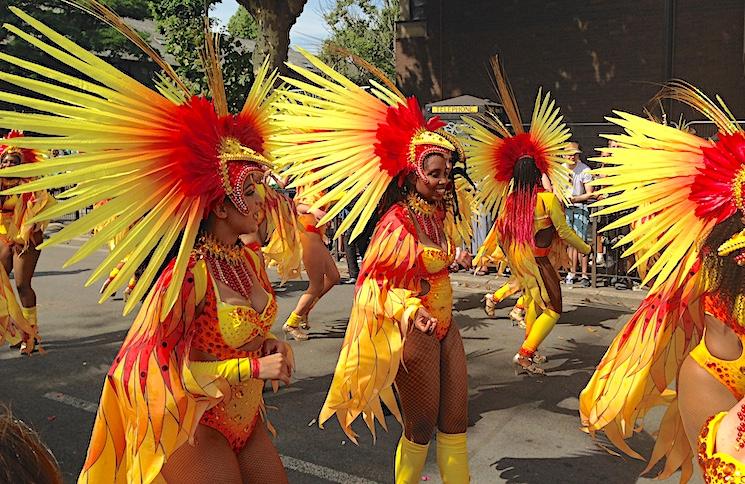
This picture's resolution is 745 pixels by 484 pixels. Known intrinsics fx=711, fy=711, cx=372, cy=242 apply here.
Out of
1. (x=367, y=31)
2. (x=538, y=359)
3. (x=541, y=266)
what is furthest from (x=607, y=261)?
(x=367, y=31)

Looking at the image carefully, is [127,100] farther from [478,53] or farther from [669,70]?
[478,53]

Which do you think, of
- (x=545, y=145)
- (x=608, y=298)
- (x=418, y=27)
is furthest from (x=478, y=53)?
(x=545, y=145)

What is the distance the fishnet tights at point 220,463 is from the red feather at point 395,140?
1517 millimetres

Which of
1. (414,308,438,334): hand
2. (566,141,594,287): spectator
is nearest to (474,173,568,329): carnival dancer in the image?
(566,141,594,287): spectator

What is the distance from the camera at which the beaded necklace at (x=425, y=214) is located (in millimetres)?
3617

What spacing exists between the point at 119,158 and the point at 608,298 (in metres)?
7.54

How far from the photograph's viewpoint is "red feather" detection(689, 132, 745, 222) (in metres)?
2.41

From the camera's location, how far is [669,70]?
991 centimetres

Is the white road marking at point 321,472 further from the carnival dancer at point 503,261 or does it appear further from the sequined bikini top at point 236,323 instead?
the carnival dancer at point 503,261

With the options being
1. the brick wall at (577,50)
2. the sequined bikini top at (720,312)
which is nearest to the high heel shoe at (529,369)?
the sequined bikini top at (720,312)

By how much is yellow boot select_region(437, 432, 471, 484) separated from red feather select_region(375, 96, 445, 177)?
1.34 metres

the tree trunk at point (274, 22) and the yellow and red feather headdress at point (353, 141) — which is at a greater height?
the tree trunk at point (274, 22)

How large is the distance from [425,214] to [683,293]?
1389mm

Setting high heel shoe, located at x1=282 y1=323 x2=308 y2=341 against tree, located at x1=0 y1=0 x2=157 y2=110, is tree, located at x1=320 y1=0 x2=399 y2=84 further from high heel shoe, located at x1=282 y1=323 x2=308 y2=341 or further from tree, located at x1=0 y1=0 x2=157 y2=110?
high heel shoe, located at x1=282 y1=323 x2=308 y2=341
